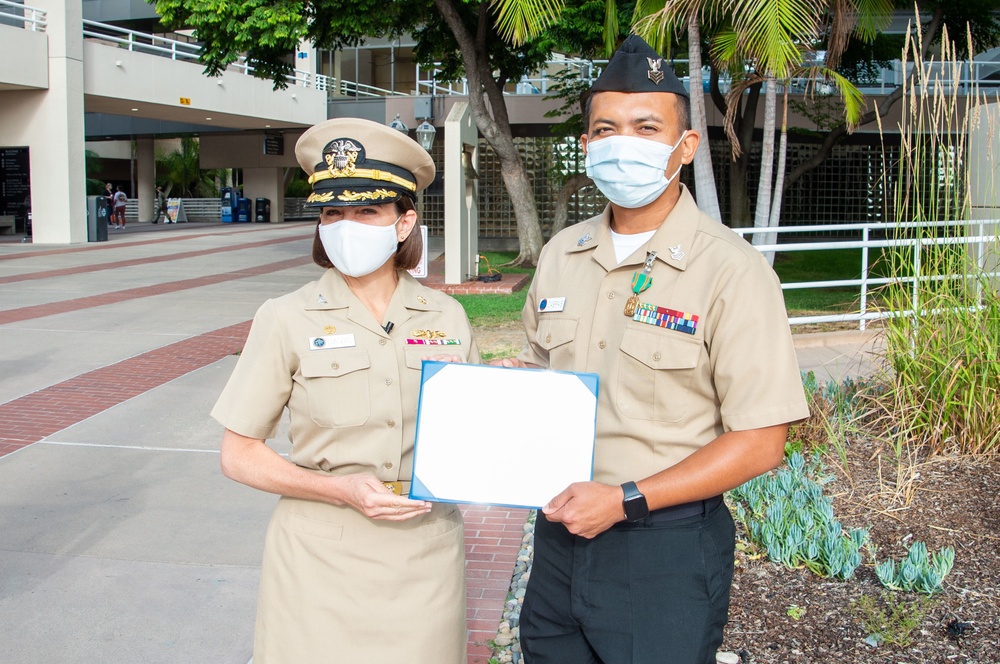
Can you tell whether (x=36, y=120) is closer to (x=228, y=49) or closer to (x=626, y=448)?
(x=228, y=49)

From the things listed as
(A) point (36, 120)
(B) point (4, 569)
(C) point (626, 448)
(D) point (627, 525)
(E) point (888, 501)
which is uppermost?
(A) point (36, 120)

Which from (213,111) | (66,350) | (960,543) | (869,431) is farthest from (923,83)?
(213,111)

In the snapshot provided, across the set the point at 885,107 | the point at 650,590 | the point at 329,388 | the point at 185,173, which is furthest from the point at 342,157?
the point at 185,173

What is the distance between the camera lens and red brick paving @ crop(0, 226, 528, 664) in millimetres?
4156

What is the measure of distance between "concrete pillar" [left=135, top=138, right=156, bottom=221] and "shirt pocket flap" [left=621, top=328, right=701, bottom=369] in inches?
1565

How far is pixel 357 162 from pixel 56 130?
83.2 ft

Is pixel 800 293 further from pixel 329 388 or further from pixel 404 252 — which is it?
pixel 329 388

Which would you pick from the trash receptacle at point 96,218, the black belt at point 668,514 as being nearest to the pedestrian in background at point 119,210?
the trash receptacle at point 96,218

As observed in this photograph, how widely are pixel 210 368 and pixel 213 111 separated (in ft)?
76.3

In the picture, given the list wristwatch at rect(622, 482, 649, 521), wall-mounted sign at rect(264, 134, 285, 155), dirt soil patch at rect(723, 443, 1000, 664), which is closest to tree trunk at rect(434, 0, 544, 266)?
dirt soil patch at rect(723, 443, 1000, 664)

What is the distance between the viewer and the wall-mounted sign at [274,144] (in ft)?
119

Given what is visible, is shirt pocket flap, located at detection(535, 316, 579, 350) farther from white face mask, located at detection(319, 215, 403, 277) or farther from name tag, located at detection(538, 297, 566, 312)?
white face mask, located at detection(319, 215, 403, 277)

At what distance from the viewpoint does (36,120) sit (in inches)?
974

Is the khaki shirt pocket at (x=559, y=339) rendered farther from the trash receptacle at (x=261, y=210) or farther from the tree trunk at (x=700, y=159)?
the trash receptacle at (x=261, y=210)
